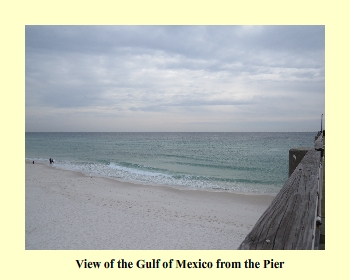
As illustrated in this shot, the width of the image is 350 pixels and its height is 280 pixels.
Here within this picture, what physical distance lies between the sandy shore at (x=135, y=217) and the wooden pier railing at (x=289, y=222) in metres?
6.82

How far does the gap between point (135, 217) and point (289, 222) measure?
32.7 ft

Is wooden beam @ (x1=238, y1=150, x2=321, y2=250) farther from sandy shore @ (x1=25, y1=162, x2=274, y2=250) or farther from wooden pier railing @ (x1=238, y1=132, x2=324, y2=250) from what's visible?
sandy shore @ (x1=25, y1=162, x2=274, y2=250)

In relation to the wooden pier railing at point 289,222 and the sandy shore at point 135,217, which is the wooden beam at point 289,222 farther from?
the sandy shore at point 135,217

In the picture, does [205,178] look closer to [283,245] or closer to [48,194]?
[48,194]

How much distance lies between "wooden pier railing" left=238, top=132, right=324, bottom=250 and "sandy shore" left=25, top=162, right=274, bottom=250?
6.82 meters

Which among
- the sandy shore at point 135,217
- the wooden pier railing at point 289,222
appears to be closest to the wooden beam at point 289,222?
the wooden pier railing at point 289,222

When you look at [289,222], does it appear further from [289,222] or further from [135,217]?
[135,217]

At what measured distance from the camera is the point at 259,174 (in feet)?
74.9

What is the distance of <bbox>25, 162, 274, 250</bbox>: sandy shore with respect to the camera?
8109 millimetres

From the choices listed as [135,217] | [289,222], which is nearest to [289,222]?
[289,222]

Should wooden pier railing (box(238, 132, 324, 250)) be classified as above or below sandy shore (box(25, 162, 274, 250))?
above

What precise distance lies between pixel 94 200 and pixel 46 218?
3181 mm

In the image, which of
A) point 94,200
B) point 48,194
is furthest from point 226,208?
point 48,194

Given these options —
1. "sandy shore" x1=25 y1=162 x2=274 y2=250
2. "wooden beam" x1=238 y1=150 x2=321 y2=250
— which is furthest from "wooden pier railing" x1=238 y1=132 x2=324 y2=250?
"sandy shore" x1=25 y1=162 x2=274 y2=250
